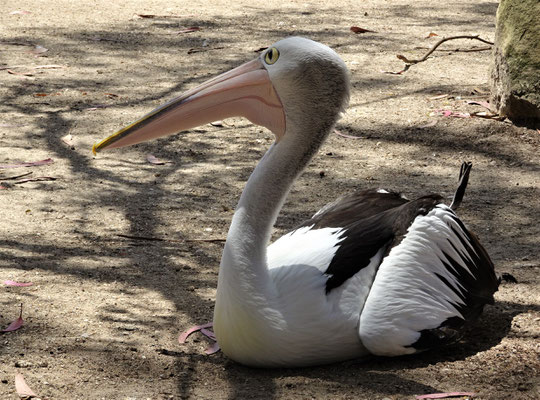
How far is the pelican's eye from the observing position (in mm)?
2998

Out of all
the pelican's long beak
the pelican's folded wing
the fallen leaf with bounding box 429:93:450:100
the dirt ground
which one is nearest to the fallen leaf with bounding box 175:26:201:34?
the dirt ground

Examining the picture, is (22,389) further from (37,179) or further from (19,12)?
(19,12)

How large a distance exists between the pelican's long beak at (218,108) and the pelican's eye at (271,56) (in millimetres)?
40

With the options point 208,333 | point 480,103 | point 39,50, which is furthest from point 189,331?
point 39,50

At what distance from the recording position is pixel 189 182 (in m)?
4.98

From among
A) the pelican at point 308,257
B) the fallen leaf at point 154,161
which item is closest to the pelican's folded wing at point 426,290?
the pelican at point 308,257

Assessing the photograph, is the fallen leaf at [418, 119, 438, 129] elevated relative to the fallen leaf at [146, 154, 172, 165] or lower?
elevated

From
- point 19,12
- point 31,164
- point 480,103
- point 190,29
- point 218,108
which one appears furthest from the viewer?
point 19,12

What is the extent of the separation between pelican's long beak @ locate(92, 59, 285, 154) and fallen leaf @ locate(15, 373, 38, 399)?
2.82ft

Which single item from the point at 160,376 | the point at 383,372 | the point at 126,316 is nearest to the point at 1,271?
the point at 126,316

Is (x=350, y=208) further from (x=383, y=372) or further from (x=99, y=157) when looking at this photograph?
(x=99, y=157)

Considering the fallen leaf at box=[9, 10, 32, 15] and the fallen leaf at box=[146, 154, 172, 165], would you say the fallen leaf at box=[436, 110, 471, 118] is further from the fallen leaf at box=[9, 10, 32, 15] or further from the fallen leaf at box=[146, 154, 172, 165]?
the fallen leaf at box=[9, 10, 32, 15]

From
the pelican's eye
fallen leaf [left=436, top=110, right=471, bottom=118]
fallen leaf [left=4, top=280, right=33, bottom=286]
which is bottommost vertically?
fallen leaf [left=4, top=280, right=33, bottom=286]

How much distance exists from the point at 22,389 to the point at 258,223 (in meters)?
0.92
